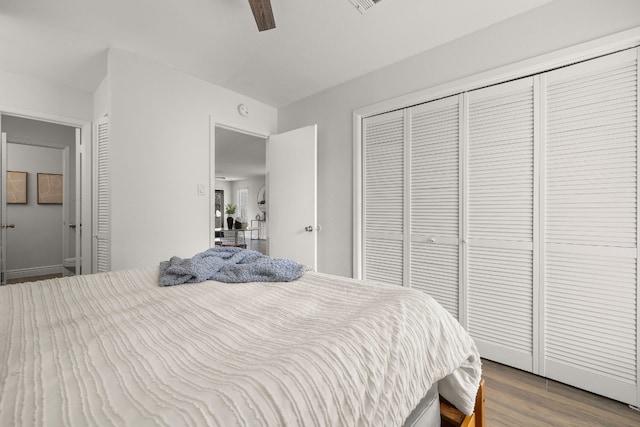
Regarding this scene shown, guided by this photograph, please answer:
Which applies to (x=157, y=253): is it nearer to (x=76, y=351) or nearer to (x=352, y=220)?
(x=352, y=220)

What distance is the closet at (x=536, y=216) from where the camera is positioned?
167 centimetres

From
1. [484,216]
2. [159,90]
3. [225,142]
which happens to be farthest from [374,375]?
[225,142]

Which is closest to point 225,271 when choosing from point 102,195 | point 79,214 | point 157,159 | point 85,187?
point 157,159

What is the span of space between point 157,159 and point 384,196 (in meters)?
2.14

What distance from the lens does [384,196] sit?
2738 millimetres

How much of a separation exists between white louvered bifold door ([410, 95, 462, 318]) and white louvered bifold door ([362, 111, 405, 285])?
0.43 feet

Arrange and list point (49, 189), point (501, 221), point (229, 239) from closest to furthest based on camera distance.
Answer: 1. point (501, 221)
2. point (49, 189)
3. point (229, 239)

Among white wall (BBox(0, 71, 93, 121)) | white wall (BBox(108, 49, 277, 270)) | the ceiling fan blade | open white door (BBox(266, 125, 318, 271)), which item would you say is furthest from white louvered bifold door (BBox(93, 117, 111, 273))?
the ceiling fan blade

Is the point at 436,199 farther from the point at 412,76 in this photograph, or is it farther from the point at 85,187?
the point at 85,187

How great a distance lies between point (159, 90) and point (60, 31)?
2.40ft

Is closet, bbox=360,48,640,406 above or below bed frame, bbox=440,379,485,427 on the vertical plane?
above

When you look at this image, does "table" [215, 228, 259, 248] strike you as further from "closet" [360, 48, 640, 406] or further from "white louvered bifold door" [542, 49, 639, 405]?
"white louvered bifold door" [542, 49, 639, 405]

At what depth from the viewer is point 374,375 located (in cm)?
72

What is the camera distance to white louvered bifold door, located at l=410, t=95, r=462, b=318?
2.30 metres
